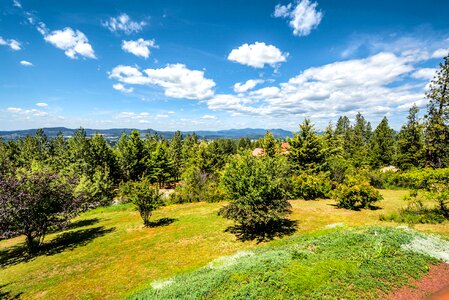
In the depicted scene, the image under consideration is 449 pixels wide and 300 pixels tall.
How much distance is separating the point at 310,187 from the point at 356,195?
18.4 feet

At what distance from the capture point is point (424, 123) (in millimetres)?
23672

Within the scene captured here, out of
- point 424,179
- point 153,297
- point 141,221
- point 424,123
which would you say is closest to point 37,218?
point 141,221

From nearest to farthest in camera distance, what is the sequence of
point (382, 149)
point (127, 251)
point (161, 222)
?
point (127, 251), point (161, 222), point (382, 149)

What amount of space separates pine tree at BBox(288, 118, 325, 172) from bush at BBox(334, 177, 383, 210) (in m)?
8.45

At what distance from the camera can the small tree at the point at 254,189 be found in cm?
1327

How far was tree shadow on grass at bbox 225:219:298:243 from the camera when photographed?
570 inches

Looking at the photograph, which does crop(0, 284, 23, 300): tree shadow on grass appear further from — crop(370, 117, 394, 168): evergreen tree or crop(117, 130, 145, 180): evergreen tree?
crop(370, 117, 394, 168): evergreen tree

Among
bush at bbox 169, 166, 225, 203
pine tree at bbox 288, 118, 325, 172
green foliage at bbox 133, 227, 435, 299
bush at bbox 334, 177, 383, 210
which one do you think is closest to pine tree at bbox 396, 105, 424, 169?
pine tree at bbox 288, 118, 325, 172

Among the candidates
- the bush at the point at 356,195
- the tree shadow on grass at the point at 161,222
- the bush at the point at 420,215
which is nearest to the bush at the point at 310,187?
the bush at the point at 356,195

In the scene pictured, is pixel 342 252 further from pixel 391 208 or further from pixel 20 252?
pixel 20 252

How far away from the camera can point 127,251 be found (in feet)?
46.8

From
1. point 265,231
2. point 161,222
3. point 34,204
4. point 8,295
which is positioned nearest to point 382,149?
point 265,231

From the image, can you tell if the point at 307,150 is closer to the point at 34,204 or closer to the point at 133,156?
the point at 34,204

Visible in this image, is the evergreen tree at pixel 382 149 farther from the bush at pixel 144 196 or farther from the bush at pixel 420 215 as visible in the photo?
the bush at pixel 144 196
